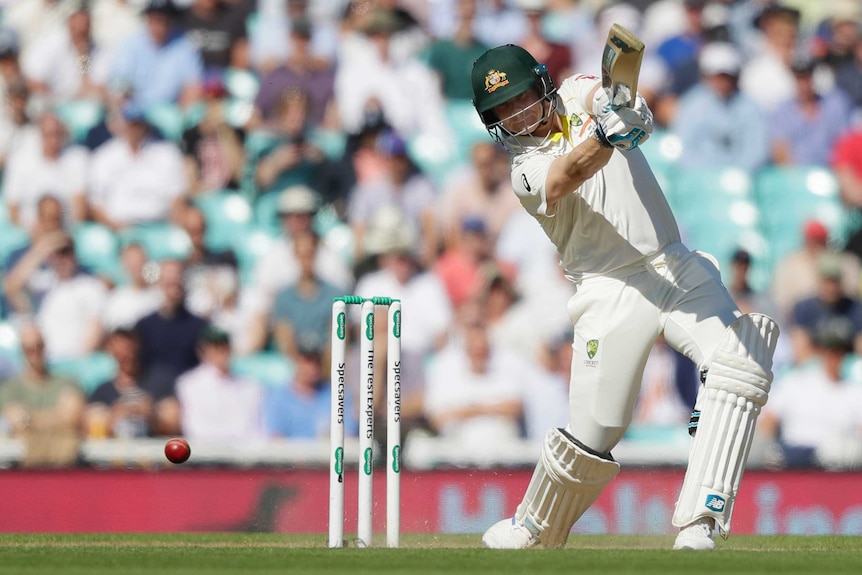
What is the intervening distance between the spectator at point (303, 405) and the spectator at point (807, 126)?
11.7 feet

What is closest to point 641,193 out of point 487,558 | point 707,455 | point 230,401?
point 707,455

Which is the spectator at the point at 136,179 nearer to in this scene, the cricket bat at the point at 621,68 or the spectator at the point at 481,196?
the spectator at the point at 481,196

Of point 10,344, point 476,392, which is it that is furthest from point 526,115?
point 10,344

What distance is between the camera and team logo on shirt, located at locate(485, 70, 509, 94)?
523 centimetres

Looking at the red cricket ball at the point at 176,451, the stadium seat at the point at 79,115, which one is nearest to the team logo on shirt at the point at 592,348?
the red cricket ball at the point at 176,451

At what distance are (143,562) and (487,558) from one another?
1.12 meters

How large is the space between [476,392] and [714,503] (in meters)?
3.60

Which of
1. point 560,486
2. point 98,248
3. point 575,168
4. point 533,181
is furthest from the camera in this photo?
point 98,248

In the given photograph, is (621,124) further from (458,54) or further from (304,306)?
(458,54)

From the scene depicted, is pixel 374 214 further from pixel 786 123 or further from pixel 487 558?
pixel 487 558

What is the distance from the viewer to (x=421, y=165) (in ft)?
31.5

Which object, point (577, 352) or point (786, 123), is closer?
point (577, 352)

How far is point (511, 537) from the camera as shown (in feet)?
18.1

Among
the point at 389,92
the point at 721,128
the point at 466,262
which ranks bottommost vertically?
the point at 466,262
